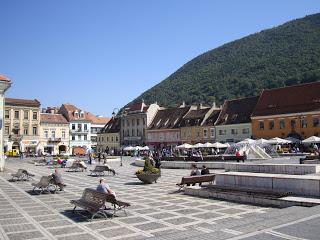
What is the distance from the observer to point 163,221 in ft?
36.6

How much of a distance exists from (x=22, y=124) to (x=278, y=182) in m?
68.2

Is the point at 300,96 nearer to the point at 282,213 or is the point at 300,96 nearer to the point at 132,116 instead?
the point at 132,116

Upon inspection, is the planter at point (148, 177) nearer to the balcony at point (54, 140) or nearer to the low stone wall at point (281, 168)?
the low stone wall at point (281, 168)

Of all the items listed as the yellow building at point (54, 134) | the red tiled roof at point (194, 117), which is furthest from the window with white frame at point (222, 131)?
the yellow building at point (54, 134)

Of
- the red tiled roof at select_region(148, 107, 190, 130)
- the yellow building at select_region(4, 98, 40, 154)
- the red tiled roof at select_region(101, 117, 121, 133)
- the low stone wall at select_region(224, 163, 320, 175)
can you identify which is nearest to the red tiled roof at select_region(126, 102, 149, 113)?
the red tiled roof at select_region(148, 107, 190, 130)

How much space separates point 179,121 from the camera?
2886 inches

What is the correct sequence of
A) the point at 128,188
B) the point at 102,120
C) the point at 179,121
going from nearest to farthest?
the point at 128,188, the point at 179,121, the point at 102,120

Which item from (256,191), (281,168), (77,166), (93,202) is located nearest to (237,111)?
(77,166)

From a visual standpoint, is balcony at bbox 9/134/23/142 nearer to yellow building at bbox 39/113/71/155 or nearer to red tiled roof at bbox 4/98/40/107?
yellow building at bbox 39/113/71/155

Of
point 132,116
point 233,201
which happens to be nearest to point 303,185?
point 233,201

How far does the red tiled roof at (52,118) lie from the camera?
80275 mm

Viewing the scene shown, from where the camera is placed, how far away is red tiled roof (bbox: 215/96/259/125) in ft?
199

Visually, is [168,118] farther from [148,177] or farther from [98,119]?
[148,177]

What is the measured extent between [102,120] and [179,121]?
36.2 meters
